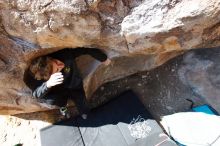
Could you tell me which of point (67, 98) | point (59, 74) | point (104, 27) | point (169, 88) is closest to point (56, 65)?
point (59, 74)

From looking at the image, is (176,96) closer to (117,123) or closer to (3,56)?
(117,123)

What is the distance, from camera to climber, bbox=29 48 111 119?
2.40 meters

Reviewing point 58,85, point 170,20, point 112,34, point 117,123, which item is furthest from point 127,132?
point 170,20

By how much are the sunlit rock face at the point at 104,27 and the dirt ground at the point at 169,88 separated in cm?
56

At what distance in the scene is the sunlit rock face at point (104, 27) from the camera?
1963 mm

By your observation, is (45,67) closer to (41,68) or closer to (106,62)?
(41,68)

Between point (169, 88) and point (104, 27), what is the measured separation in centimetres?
101

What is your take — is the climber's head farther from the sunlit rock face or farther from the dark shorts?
the dark shorts

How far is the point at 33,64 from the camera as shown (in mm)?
2453

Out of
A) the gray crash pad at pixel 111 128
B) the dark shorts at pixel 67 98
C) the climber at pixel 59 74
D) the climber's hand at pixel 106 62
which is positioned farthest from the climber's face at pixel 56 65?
the gray crash pad at pixel 111 128

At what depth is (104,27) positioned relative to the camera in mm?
2105

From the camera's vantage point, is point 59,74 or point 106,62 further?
point 106,62

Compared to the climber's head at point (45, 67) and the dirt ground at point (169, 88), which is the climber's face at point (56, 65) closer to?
the climber's head at point (45, 67)

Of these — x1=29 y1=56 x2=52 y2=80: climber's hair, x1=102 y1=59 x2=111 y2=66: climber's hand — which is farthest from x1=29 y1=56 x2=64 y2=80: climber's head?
x1=102 y1=59 x2=111 y2=66: climber's hand
